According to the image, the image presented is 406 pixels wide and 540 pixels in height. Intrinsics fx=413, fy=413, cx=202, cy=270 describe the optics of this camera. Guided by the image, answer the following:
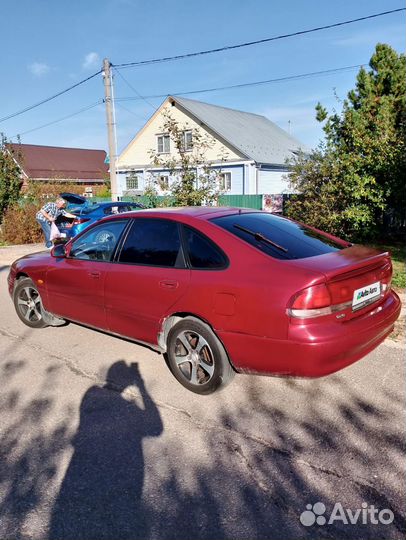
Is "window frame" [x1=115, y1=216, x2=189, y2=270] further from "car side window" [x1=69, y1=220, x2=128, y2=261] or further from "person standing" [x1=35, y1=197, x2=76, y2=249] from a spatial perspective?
"person standing" [x1=35, y1=197, x2=76, y2=249]

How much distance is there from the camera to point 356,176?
28.4 feet

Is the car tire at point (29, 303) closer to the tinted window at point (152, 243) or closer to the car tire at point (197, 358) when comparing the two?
the tinted window at point (152, 243)

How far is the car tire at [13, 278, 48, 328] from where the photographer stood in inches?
210

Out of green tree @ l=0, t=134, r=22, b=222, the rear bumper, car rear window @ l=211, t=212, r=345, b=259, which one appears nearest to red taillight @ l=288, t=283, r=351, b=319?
the rear bumper

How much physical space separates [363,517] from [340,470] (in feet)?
1.18

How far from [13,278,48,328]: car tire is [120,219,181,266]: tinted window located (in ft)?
6.06

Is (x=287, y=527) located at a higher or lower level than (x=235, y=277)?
lower

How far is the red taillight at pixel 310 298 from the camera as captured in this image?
287cm

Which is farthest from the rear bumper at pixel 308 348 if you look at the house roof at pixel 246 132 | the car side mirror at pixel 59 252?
the house roof at pixel 246 132

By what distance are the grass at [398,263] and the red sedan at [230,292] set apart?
3472 mm

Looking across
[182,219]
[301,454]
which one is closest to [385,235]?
[182,219]

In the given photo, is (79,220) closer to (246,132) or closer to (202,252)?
(202,252)

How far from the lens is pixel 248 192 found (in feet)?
86.5

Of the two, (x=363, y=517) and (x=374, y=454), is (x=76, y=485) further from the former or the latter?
(x=374, y=454)
